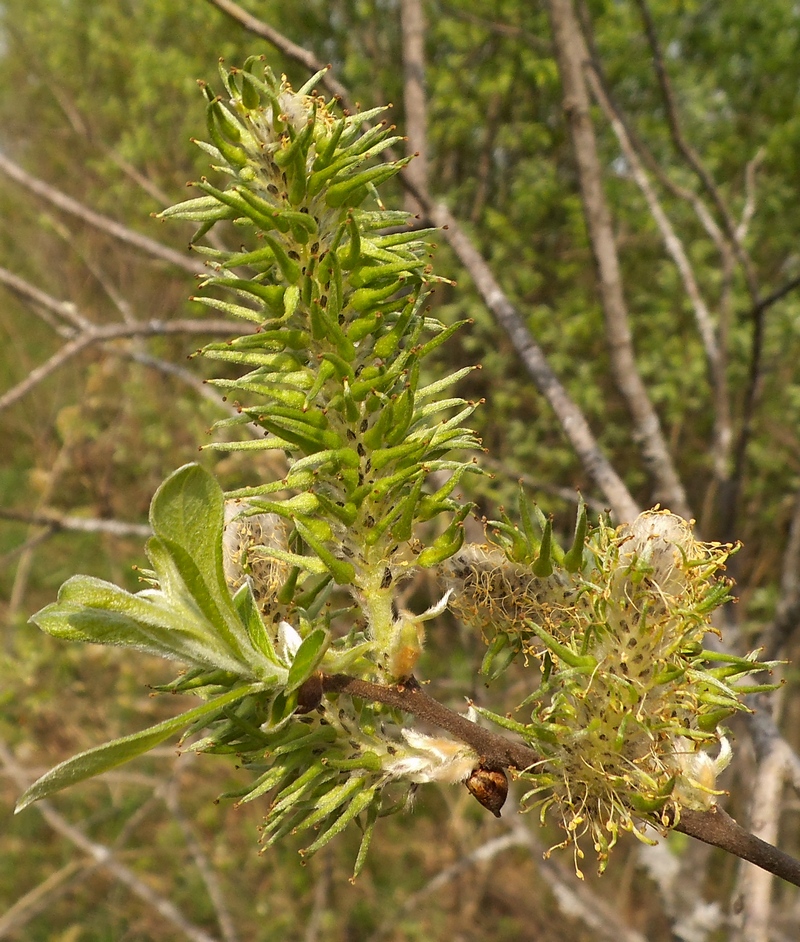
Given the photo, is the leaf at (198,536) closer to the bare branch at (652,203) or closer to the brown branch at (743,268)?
the brown branch at (743,268)

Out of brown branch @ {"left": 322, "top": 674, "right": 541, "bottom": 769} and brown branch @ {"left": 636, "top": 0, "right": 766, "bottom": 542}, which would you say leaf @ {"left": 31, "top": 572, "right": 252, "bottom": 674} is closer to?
brown branch @ {"left": 322, "top": 674, "right": 541, "bottom": 769}

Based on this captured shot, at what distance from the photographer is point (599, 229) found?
1.81 meters

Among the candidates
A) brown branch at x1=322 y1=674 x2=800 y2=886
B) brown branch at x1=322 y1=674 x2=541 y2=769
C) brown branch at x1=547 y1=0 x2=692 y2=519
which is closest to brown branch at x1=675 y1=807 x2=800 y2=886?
brown branch at x1=322 y1=674 x2=800 y2=886

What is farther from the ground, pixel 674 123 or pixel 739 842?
pixel 674 123

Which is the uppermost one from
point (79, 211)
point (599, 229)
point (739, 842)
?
point (79, 211)

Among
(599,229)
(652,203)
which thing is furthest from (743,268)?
(599,229)

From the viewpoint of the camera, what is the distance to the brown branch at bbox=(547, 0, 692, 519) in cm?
179

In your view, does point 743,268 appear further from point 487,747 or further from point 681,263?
point 487,747

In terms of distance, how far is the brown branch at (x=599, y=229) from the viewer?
5.86ft

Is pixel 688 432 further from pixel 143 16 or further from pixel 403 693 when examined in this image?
pixel 143 16

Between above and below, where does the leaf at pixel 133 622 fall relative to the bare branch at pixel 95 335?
below

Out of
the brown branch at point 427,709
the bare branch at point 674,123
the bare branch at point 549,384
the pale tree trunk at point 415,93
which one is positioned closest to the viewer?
the brown branch at point 427,709

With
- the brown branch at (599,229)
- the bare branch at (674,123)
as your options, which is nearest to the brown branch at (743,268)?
the bare branch at (674,123)

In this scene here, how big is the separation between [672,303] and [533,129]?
1632mm
